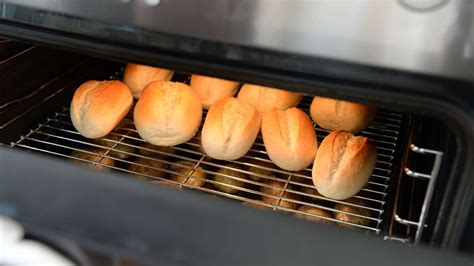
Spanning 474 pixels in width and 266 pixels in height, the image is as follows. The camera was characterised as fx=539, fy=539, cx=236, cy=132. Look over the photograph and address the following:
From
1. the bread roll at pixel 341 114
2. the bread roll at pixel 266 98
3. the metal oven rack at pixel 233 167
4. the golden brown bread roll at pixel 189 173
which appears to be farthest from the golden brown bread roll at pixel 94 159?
the bread roll at pixel 341 114

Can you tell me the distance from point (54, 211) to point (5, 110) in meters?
0.47

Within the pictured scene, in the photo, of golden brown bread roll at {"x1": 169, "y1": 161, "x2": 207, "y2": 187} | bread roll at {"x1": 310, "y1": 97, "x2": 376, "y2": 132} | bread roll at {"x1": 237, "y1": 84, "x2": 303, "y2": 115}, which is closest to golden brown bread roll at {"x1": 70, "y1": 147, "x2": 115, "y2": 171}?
golden brown bread roll at {"x1": 169, "y1": 161, "x2": 207, "y2": 187}

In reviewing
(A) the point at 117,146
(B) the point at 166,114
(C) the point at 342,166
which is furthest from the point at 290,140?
(A) the point at 117,146

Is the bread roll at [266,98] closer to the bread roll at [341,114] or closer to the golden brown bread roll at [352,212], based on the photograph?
the bread roll at [341,114]

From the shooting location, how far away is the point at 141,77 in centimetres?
102

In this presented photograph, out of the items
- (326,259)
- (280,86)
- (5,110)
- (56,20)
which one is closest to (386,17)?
(280,86)

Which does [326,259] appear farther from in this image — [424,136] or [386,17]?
[424,136]

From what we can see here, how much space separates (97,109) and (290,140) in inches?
13.0

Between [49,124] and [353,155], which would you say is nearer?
[353,155]

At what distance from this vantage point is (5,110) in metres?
0.92

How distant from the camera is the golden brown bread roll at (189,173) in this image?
0.91m

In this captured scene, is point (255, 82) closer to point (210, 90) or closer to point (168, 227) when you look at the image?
point (168, 227)

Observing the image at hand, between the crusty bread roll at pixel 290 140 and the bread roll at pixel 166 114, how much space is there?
0.13 meters

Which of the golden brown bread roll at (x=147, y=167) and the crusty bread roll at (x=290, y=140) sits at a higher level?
the crusty bread roll at (x=290, y=140)
